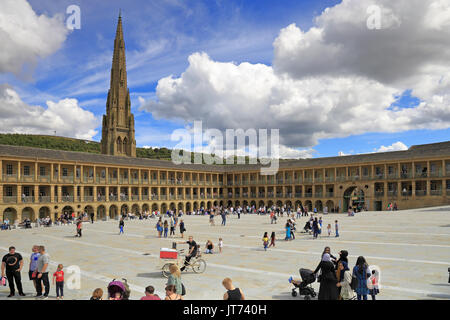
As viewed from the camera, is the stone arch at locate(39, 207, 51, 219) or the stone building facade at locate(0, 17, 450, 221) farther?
the stone arch at locate(39, 207, 51, 219)

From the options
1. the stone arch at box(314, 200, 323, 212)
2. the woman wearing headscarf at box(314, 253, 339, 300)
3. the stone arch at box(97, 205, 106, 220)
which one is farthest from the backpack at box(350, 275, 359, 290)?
the stone arch at box(314, 200, 323, 212)

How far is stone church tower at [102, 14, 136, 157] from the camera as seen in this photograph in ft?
268

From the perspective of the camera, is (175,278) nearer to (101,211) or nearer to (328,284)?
(328,284)

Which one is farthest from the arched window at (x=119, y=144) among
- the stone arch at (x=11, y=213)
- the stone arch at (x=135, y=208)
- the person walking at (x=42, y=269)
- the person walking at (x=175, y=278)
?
the person walking at (x=175, y=278)

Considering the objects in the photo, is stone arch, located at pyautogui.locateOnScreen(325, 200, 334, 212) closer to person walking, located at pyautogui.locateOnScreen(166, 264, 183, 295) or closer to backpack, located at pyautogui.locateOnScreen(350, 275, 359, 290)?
backpack, located at pyautogui.locateOnScreen(350, 275, 359, 290)

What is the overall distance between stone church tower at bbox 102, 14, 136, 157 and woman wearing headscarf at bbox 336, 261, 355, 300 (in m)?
78.0

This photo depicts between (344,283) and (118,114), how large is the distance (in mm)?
81194

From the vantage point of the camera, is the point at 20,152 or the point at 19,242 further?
the point at 20,152

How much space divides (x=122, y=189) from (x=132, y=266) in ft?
137

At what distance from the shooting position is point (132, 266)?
13469 millimetres

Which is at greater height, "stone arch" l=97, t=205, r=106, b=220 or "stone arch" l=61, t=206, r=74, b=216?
"stone arch" l=61, t=206, r=74, b=216
